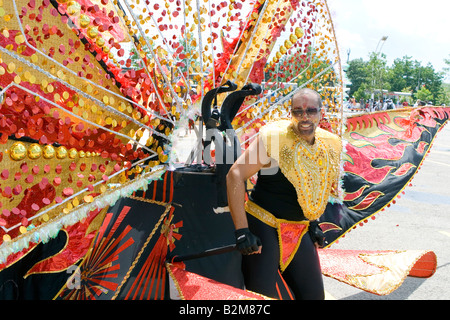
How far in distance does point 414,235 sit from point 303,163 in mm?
3497

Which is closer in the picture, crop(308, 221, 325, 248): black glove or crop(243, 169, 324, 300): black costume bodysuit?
crop(243, 169, 324, 300): black costume bodysuit

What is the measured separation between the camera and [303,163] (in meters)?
2.19

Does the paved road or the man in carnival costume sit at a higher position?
the man in carnival costume

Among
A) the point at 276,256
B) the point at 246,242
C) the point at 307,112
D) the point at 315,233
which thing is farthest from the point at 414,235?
the point at 246,242

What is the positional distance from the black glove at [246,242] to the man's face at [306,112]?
1.86 feet

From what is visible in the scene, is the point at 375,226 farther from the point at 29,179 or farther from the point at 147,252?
the point at 29,179

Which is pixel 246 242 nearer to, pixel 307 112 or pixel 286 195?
pixel 286 195

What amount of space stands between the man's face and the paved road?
1.86 metres

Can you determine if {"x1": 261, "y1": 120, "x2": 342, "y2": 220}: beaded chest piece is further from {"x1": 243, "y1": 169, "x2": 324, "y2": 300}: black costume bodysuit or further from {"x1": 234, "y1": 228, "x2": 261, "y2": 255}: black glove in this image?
{"x1": 234, "y1": 228, "x2": 261, "y2": 255}: black glove

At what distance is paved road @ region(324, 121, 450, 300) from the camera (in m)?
3.62

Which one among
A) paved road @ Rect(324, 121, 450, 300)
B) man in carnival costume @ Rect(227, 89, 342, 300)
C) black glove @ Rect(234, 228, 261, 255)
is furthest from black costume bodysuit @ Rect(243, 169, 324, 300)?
paved road @ Rect(324, 121, 450, 300)

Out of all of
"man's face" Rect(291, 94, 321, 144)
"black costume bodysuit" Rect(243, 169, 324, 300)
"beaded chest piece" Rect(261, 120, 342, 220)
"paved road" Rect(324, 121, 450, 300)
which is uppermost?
"man's face" Rect(291, 94, 321, 144)

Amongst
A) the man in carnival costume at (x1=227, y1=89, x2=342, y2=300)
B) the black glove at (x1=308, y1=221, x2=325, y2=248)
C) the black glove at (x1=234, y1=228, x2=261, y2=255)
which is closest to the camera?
the black glove at (x1=234, y1=228, x2=261, y2=255)
